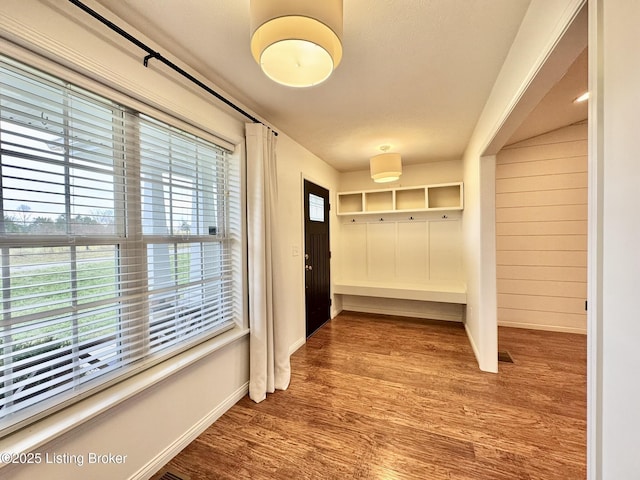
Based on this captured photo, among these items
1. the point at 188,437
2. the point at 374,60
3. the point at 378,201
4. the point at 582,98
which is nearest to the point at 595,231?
the point at 374,60

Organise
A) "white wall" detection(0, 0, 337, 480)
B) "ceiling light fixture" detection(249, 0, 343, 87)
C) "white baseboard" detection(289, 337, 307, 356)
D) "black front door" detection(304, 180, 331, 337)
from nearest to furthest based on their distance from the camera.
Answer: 1. "ceiling light fixture" detection(249, 0, 343, 87)
2. "white wall" detection(0, 0, 337, 480)
3. "white baseboard" detection(289, 337, 307, 356)
4. "black front door" detection(304, 180, 331, 337)

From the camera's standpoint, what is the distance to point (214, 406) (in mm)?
1895

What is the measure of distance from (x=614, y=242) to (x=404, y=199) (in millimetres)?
3662

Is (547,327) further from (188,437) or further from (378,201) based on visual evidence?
(188,437)

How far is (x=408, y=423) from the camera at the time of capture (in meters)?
1.83

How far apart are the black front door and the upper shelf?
1.96 feet

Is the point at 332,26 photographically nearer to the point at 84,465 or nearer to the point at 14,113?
the point at 14,113

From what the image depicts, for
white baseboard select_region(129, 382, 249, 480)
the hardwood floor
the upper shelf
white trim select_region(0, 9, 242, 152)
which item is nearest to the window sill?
white baseboard select_region(129, 382, 249, 480)

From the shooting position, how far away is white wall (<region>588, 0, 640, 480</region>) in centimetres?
62

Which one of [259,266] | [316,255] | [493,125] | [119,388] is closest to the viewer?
[119,388]

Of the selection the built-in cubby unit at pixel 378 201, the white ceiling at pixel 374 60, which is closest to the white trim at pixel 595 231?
the white ceiling at pixel 374 60

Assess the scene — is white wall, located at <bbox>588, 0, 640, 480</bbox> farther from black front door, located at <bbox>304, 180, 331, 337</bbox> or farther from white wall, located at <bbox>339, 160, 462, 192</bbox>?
white wall, located at <bbox>339, 160, 462, 192</bbox>

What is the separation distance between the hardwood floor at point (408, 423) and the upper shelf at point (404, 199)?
213 cm

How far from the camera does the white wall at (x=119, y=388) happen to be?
3.43ft
